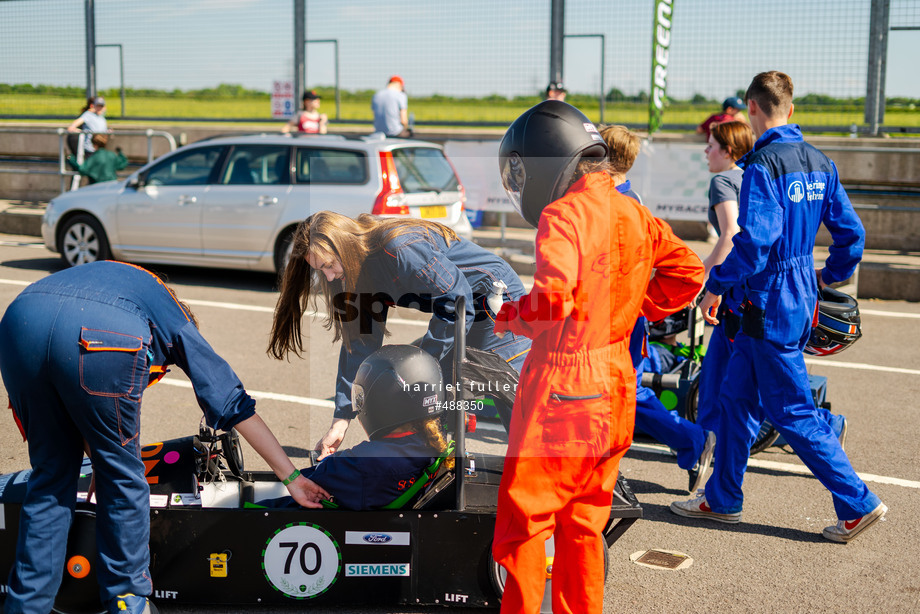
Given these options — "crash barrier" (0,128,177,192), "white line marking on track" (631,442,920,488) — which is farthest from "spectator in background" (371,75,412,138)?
"white line marking on track" (631,442,920,488)

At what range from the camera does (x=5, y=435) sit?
5230 millimetres

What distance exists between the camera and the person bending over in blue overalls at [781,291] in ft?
12.8

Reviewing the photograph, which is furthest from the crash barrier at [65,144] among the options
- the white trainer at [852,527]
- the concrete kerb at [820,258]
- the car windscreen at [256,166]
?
the white trainer at [852,527]

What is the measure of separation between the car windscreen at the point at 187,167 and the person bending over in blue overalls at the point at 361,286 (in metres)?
6.76

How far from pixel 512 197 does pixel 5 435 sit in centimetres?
367

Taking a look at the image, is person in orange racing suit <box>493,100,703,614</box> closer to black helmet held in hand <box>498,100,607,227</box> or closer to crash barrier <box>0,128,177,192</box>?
black helmet held in hand <box>498,100,607,227</box>

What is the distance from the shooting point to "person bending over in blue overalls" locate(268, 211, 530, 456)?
3510mm

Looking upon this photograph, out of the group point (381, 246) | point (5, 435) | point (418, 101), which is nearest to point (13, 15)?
point (418, 101)

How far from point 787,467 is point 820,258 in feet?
20.3

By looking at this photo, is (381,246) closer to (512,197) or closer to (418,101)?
(512,197)

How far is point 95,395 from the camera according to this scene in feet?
9.02

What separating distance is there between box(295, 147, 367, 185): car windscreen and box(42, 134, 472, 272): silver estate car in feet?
0.03

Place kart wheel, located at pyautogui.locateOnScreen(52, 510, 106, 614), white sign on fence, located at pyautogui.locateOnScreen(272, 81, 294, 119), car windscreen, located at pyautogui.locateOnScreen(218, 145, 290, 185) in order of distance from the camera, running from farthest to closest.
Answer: white sign on fence, located at pyautogui.locateOnScreen(272, 81, 294, 119) < car windscreen, located at pyautogui.locateOnScreen(218, 145, 290, 185) < kart wheel, located at pyautogui.locateOnScreen(52, 510, 106, 614)

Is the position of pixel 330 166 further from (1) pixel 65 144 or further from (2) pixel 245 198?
(1) pixel 65 144
